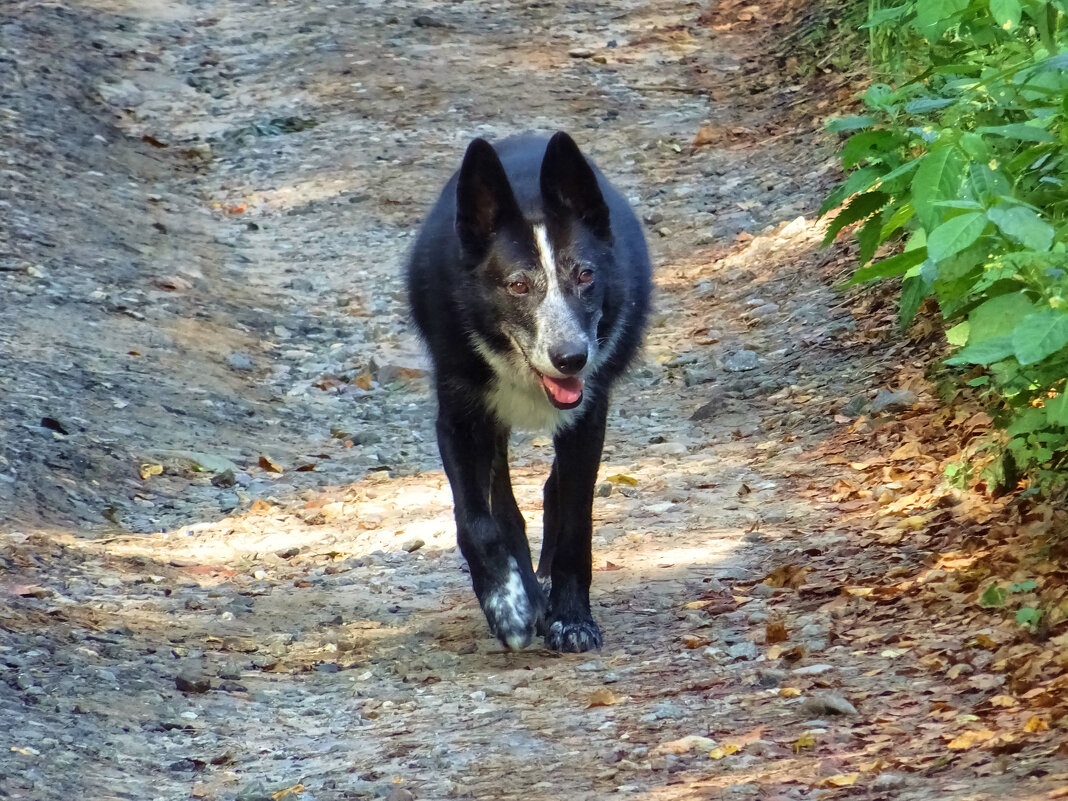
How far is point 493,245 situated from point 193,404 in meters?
3.74

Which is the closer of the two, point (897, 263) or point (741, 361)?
point (897, 263)

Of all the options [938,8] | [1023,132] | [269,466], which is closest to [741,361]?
[269,466]

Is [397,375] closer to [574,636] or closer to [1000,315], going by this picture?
[574,636]

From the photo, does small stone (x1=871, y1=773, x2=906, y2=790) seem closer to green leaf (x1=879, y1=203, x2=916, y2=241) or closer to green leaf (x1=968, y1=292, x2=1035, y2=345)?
green leaf (x1=968, y1=292, x2=1035, y2=345)

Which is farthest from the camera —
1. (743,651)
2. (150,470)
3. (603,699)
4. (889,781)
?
(150,470)

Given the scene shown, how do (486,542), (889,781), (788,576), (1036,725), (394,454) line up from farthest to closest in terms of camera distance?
(394,454), (788,576), (486,542), (1036,725), (889,781)

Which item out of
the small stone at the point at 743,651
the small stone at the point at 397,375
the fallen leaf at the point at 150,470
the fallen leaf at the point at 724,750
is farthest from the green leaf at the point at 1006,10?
the small stone at the point at 397,375

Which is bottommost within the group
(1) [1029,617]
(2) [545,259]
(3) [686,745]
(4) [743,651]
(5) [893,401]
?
(5) [893,401]

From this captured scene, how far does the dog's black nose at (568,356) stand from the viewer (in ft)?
16.3

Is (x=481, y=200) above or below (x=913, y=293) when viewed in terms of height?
above

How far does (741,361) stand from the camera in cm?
846

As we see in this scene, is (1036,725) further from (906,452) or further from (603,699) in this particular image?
(906,452)

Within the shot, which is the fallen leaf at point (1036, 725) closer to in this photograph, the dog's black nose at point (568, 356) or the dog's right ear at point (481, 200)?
the dog's black nose at point (568, 356)

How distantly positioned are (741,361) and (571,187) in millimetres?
3524
